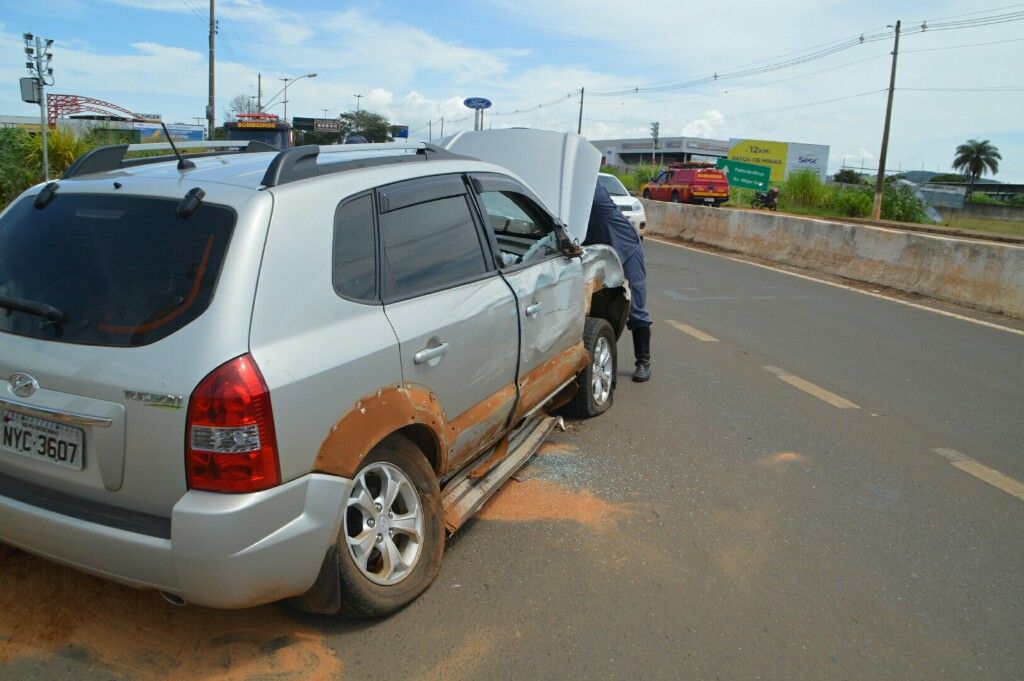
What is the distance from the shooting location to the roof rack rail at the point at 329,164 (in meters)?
3.01

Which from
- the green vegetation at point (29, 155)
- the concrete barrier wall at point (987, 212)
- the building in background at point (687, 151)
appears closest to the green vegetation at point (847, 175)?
the building in background at point (687, 151)

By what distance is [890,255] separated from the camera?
13109mm

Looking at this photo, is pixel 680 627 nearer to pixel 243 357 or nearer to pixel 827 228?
pixel 243 357

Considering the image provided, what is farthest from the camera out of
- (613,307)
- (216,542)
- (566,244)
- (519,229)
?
(613,307)

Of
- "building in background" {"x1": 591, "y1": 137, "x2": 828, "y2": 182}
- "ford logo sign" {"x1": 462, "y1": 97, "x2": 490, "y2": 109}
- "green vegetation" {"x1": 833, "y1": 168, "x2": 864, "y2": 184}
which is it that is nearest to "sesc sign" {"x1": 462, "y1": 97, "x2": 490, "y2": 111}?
"ford logo sign" {"x1": 462, "y1": 97, "x2": 490, "y2": 109}

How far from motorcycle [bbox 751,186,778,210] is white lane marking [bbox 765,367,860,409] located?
29598 mm

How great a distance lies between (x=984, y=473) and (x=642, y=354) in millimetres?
2733

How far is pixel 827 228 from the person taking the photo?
49.4 feet

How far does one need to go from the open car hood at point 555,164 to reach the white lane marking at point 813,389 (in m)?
2.27

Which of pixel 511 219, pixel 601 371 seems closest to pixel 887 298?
pixel 601 371

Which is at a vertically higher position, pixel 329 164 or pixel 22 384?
pixel 329 164

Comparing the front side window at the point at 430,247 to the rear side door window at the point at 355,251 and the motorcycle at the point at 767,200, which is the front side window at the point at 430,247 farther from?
the motorcycle at the point at 767,200

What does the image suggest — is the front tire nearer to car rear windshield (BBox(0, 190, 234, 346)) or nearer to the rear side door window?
the rear side door window

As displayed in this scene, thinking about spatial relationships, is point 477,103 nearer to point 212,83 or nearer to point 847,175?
point 212,83
